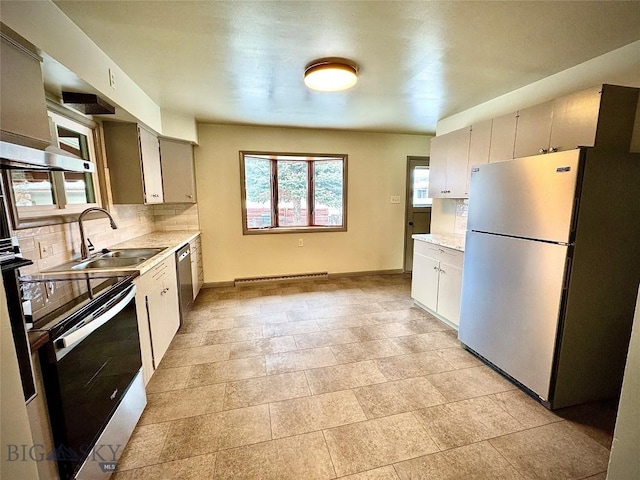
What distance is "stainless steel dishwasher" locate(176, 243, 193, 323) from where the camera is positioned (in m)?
2.92

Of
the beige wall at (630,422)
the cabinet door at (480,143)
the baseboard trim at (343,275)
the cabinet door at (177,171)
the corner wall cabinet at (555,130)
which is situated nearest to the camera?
the beige wall at (630,422)

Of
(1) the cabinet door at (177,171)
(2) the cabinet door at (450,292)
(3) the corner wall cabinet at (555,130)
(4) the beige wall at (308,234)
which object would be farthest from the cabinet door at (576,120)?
(1) the cabinet door at (177,171)

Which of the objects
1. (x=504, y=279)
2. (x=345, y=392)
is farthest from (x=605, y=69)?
(x=345, y=392)

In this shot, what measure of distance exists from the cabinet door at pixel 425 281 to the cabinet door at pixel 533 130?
4.38 feet

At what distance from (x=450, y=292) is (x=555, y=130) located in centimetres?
165

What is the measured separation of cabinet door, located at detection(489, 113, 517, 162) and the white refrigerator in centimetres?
63

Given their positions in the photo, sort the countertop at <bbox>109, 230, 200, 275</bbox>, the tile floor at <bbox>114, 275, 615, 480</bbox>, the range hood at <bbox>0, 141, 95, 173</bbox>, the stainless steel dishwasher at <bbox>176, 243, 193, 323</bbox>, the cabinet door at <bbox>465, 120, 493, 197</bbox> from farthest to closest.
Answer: the stainless steel dishwasher at <bbox>176, 243, 193, 323</bbox>
the cabinet door at <bbox>465, 120, 493, 197</bbox>
the countertop at <bbox>109, 230, 200, 275</bbox>
the tile floor at <bbox>114, 275, 615, 480</bbox>
the range hood at <bbox>0, 141, 95, 173</bbox>

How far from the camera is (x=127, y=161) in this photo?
2729mm

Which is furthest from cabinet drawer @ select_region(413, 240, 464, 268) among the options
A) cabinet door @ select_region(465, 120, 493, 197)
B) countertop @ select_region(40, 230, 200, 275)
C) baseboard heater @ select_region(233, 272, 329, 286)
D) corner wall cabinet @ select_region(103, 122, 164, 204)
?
corner wall cabinet @ select_region(103, 122, 164, 204)

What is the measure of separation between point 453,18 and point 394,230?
3.56 meters

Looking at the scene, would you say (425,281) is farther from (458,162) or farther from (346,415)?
(346,415)

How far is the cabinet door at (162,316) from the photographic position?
211 cm

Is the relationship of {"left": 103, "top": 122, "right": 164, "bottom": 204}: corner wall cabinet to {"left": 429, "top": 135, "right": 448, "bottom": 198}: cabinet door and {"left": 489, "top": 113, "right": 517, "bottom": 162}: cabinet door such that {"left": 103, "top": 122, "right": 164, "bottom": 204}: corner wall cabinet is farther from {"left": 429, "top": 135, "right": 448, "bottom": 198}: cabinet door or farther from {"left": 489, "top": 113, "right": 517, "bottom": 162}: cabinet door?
{"left": 489, "top": 113, "right": 517, "bottom": 162}: cabinet door

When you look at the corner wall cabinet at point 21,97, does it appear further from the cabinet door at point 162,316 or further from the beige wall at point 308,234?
the beige wall at point 308,234
